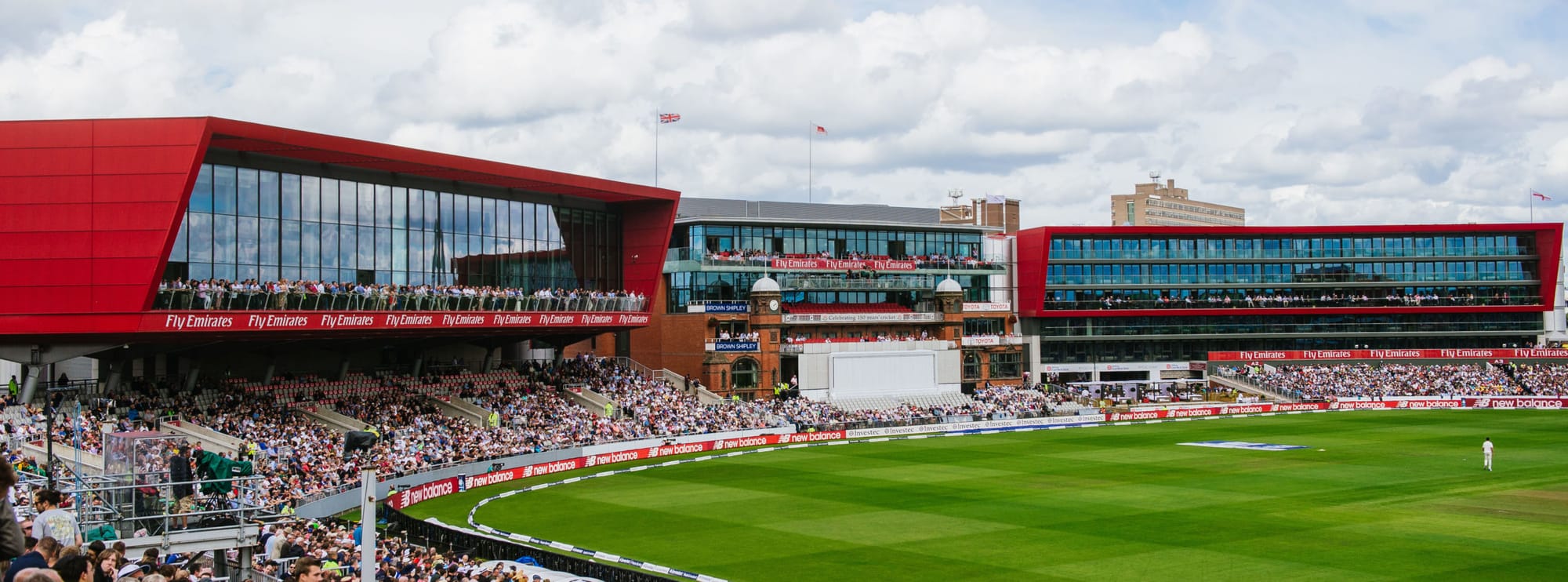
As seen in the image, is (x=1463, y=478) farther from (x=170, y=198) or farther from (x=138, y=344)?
(x=138, y=344)

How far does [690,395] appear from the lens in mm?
69562

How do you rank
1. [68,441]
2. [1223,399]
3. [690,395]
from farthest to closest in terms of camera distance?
[1223,399]
[690,395]
[68,441]

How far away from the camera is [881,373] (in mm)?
79500

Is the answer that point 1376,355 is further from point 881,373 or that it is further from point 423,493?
point 423,493

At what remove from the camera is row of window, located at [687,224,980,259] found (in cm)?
7875

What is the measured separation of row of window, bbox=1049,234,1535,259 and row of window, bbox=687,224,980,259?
13.1 metres

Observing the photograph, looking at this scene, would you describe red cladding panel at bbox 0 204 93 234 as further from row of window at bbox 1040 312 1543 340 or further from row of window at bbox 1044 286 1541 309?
row of window at bbox 1044 286 1541 309

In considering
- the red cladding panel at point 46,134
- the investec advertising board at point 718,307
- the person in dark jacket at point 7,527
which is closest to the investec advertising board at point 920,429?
the investec advertising board at point 718,307

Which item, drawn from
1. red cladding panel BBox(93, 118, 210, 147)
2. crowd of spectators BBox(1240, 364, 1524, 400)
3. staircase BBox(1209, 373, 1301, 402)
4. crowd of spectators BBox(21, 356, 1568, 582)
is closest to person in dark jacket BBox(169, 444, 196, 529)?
crowd of spectators BBox(21, 356, 1568, 582)

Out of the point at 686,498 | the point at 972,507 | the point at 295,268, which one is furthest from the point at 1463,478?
the point at 295,268

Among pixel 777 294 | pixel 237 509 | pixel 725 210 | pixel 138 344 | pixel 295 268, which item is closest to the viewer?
pixel 237 509

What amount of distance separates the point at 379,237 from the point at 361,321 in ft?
23.5

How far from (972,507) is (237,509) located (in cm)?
2389

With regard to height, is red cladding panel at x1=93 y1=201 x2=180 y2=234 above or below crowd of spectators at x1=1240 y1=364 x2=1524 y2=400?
above
